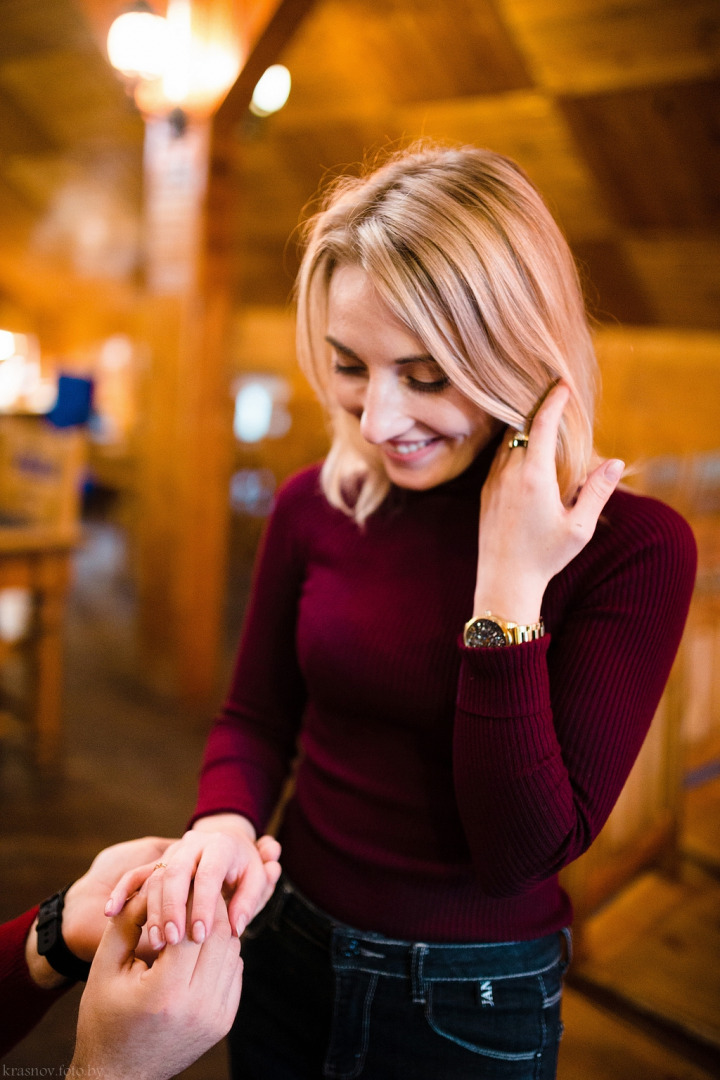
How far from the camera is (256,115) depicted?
364 cm

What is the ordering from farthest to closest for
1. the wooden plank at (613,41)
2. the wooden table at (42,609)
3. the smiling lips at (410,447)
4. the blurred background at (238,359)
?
1. the wooden plank at (613,41)
2. the wooden table at (42,609)
3. the blurred background at (238,359)
4. the smiling lips at (410,447)

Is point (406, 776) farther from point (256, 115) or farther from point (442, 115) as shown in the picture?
point (442, 115)

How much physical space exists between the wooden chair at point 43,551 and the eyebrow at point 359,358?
6.79ft

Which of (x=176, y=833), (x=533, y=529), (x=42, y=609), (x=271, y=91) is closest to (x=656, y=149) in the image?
(x=271, y=91)

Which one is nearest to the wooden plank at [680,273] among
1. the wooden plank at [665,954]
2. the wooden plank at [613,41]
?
the wooden plank at [613,41]

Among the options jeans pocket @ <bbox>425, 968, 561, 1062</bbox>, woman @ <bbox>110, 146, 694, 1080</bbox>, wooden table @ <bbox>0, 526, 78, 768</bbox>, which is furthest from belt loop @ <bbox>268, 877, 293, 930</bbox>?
wooden table @ <bbox>0, 526, 78, 768</bbox>

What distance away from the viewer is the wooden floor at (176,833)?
1158 millimetres

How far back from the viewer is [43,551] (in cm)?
278

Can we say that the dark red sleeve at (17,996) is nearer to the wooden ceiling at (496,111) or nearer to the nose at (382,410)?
the nose at (382,410)

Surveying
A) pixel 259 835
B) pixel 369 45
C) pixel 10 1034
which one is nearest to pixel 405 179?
pixel 259 835

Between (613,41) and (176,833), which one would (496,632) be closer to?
(176,833)

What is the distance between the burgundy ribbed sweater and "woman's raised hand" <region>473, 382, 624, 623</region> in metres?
0.06

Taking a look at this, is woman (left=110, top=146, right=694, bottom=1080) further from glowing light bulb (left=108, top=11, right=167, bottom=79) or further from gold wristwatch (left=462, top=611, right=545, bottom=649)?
glowing light bulb (left=108, top=11, right=167, bottom=79)

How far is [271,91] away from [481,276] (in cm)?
325
